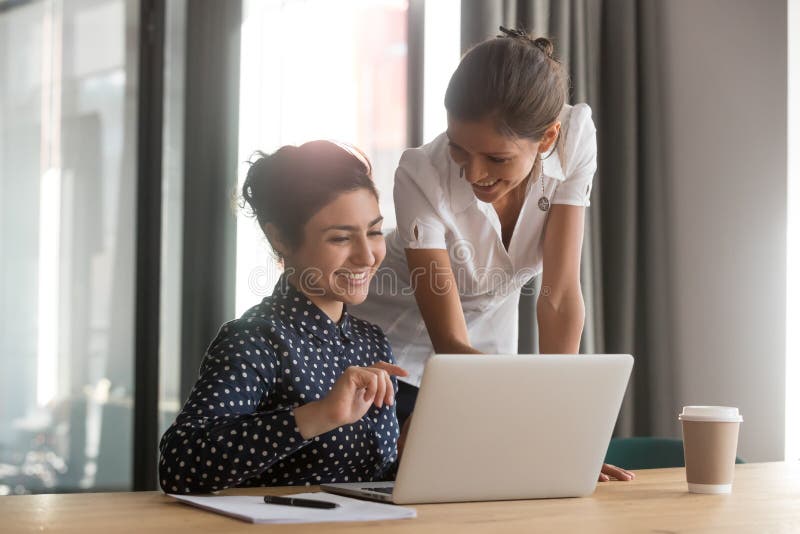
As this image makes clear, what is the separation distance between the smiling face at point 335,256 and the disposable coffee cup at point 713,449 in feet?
1.80

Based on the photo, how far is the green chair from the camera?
193 cm

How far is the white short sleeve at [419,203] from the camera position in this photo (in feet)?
5.66

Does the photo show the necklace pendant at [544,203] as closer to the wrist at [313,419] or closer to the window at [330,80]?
the wrist at [313,419]

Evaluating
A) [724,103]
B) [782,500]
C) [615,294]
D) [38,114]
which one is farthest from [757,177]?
[38,114]

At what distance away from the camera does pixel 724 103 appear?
9.50 ft

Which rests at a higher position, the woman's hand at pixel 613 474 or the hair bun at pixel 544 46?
the hair bun at pixel 544 46

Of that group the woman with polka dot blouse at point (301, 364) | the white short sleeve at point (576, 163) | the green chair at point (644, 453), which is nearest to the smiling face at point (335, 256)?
the woman with polka dot blouse at point (301, 364)

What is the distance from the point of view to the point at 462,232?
6.01 feet

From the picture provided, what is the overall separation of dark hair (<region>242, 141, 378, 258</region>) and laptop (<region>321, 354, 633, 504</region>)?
51cm

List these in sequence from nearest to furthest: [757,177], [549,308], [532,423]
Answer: [532,423], [549,308], [757,177]

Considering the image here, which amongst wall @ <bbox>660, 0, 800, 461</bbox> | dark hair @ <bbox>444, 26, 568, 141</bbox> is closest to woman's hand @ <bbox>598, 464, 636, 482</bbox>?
dark hair @ <bbox>444, 26, 568, 141</bbox>

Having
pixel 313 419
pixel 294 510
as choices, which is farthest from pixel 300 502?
pixel 313 419

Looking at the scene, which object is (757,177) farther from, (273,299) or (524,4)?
(273,299)

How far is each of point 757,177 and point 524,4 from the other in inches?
37.5
